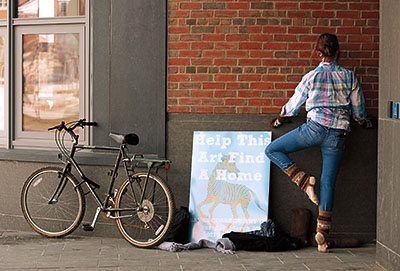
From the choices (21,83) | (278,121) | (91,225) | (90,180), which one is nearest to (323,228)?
(278,121)

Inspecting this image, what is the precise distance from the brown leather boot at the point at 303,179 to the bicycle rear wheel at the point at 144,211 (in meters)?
1.23

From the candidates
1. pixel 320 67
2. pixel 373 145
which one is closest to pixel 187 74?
pixel 320 67

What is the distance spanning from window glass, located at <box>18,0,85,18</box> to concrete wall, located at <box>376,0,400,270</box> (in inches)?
145

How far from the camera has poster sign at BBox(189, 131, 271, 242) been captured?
9.86m

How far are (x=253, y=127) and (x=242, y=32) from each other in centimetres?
99

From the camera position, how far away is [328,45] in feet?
31.0

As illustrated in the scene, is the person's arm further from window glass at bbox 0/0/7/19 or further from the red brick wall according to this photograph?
window glass at bbox 0/0/7/19

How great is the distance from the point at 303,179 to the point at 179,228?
4.46ft

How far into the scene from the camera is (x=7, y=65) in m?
11.0

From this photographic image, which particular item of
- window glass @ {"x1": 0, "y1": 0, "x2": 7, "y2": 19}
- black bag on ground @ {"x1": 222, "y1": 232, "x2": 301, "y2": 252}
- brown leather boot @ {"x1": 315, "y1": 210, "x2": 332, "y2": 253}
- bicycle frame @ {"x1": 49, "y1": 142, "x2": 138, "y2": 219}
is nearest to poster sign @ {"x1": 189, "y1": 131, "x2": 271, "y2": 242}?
black bag on ground @ {"x1": 222, "y1": 232, "x2": 301, "y2": 252}

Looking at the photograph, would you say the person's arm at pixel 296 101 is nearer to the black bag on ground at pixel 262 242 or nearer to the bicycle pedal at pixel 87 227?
the black bag on ground at pixel 262 242

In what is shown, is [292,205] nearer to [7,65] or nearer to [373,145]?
[373,145]

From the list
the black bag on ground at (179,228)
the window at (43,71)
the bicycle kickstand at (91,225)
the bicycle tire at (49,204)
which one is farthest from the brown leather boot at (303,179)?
the window at (43,71)

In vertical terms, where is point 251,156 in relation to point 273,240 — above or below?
above
